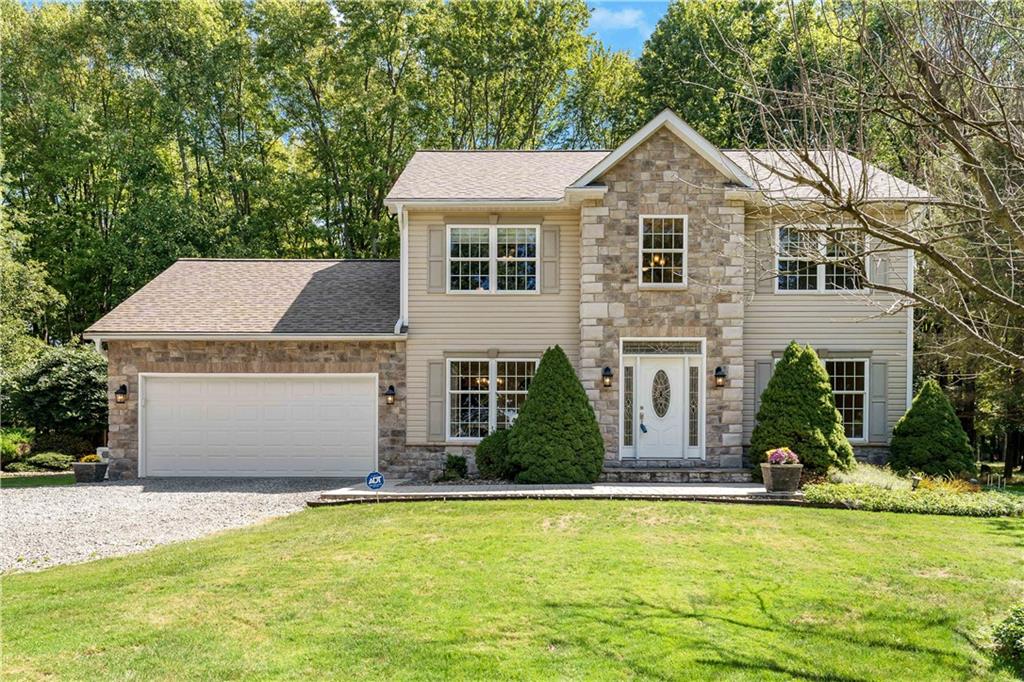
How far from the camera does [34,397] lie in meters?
18.0

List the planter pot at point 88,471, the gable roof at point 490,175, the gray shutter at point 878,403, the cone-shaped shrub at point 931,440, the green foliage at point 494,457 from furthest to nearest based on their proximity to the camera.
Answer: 1. the gable roof at point 490,175
2. the gray shutter at point 878,403
3. the planter pot at point 88,471
4. the green foliage at point 494,457
5. the cone-shaped shrub at point 931,440

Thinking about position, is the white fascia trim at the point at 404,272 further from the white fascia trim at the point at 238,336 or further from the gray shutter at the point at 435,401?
the gray shutter at the point at 435,401

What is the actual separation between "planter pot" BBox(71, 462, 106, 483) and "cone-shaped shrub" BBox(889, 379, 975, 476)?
1539 cm

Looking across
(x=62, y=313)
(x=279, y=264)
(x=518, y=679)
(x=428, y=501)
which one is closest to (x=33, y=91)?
(x=62, y=313)

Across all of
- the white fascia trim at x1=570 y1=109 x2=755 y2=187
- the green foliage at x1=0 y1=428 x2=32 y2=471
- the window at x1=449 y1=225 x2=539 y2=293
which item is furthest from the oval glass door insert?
the green foliage at x1=0 y1=428 x2=32 y2=471

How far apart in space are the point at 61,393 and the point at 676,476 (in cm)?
1582

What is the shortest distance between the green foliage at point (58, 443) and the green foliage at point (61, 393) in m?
0.06

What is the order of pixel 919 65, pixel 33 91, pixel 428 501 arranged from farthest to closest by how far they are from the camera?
pixel 33 91 → pixel 428 501 → pixel 919 65

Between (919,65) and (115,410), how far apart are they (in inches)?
581

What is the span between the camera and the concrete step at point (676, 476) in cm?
1264

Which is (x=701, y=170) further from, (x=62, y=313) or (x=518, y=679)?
(x=62, y=313)

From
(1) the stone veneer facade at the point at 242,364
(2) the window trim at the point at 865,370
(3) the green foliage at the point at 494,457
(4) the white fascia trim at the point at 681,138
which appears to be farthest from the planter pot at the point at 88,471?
(2) the window trim at the point at 865,370

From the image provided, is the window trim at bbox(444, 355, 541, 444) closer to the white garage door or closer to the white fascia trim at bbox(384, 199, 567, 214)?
the white garage door

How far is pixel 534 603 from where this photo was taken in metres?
6.03
